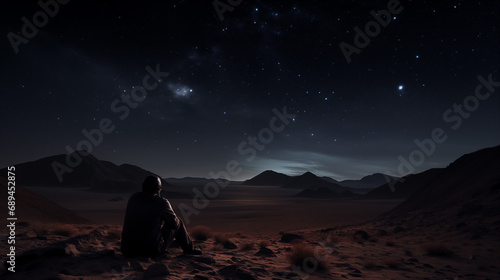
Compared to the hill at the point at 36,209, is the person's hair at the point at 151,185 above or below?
above

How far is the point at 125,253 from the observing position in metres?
4.27

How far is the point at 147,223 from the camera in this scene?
13.1 feet

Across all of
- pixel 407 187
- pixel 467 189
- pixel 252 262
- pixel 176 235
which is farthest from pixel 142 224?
pixel 407 187

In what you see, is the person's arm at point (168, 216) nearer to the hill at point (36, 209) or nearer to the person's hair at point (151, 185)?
the person's hair at point (151, 185)

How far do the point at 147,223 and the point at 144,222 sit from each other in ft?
0.17

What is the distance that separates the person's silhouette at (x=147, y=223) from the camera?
400cm

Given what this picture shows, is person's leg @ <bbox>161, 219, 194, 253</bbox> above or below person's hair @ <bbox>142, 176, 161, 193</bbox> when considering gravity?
below

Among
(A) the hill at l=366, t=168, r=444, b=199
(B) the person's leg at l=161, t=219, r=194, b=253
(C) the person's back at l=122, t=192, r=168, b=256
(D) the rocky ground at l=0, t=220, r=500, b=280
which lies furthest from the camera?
(A) the hill at l=366, t=168, r=444, b=199

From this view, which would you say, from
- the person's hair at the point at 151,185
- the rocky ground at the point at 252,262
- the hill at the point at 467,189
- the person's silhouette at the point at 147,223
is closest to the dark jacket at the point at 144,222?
the person's silhouette at the point at 147,223

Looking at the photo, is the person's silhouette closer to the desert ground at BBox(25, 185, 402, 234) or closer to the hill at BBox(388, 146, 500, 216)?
the hill at BBox(388, 146, 500, 216)

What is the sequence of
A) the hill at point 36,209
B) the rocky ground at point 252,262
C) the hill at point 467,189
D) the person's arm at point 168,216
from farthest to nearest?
the hill at point 36,209
the hill at point 467,189
the person's arm at point 168,216
the rocky ground at point 252,262

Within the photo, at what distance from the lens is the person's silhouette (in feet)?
13.1

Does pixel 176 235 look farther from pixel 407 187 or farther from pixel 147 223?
pixel 407 187

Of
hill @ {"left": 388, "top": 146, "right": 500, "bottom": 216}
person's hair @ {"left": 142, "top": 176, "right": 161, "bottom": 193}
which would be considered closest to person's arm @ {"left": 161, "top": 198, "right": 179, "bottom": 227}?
person's hair @ {"left": 142, "top": 176, "right": 161, "bottom": 193}
